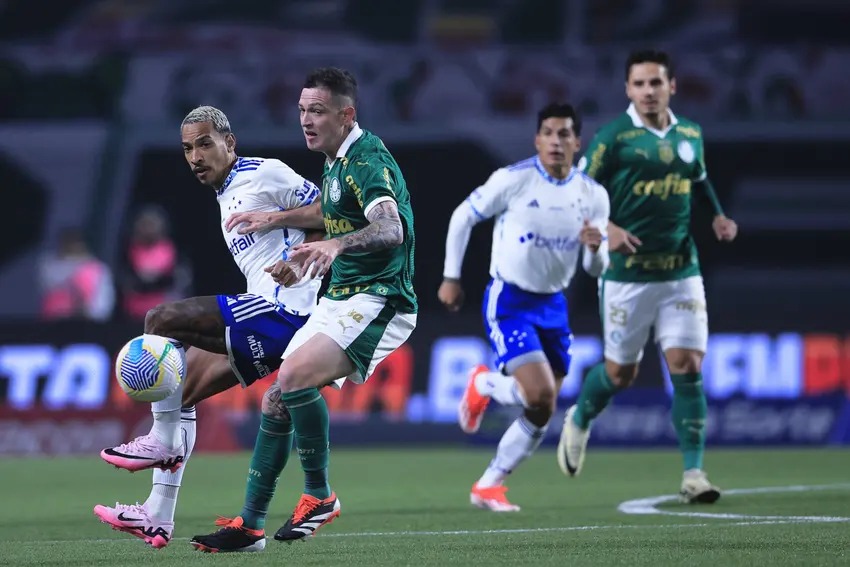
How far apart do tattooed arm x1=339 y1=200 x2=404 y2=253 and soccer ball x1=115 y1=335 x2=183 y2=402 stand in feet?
2.98

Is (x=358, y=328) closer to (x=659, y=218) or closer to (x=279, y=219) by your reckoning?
(x=279, y=219)

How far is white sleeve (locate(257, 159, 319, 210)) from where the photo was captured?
22.0 ft

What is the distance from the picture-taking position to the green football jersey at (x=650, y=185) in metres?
8.84

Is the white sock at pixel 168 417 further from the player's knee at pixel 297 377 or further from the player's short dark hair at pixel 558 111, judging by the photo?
the player's short dark hair at pixel 558 111

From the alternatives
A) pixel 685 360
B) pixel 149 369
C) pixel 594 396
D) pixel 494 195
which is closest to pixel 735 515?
pixel 685 360

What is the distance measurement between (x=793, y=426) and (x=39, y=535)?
8.09 meters

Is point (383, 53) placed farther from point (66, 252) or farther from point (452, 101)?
point (66, 252)

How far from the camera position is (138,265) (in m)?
16.4

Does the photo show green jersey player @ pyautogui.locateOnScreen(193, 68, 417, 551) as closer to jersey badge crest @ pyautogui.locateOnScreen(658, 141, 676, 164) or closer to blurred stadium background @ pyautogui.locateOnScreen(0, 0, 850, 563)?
jersey badge crest @ pyautogui.locateOnScreen(658, 141, 676, 164)

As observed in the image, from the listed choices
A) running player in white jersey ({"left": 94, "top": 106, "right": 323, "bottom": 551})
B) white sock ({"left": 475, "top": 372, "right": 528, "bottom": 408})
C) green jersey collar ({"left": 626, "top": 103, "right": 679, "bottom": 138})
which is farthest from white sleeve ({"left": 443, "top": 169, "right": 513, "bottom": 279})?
running player in white jersey ({"left": 94, "top": 106, "right": 323, "bottom": 551})

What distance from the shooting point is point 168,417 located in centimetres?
638

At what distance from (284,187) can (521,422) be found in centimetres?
258

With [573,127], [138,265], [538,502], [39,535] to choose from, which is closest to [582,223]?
[573,127]

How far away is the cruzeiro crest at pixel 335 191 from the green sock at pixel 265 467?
96cm
